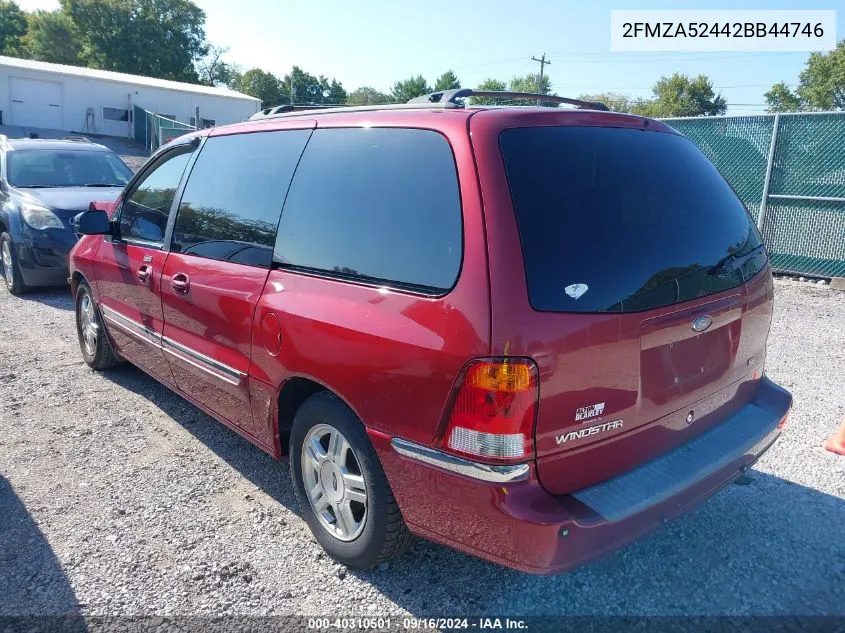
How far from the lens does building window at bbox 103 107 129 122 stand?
34.0m

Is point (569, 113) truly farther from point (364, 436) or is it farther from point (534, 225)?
point (364, 436)

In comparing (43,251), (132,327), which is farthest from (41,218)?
(132,327)

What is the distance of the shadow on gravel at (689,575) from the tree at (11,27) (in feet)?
229

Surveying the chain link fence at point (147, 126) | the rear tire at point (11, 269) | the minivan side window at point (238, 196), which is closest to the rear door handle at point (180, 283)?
the minivan side window at point (238, 196)

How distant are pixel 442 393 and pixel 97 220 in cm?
331

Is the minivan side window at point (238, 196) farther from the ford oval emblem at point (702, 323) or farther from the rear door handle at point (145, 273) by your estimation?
the ford oval emblem at point (702, 323)

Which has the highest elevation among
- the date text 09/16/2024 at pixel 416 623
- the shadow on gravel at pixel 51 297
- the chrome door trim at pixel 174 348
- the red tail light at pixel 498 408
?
the red tail light at pixel 498 408

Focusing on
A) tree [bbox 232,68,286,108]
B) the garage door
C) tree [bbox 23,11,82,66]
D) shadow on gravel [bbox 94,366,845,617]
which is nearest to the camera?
shadow on gravel [bbox 94,366,845,617]

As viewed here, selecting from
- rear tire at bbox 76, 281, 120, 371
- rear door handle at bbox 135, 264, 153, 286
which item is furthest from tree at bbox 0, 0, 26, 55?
rear door handle at bbox 135, 264, 153, 286

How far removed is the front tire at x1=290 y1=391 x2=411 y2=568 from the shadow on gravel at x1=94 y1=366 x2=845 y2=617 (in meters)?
0.19

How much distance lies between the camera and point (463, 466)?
2182 mm

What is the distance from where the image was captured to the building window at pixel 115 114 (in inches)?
1340

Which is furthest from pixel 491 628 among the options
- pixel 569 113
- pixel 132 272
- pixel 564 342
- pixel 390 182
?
pixel 132 272

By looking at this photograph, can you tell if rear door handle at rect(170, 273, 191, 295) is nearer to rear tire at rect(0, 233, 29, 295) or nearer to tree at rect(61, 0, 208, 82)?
rear tire at rect(0, 233, 29, 295)
